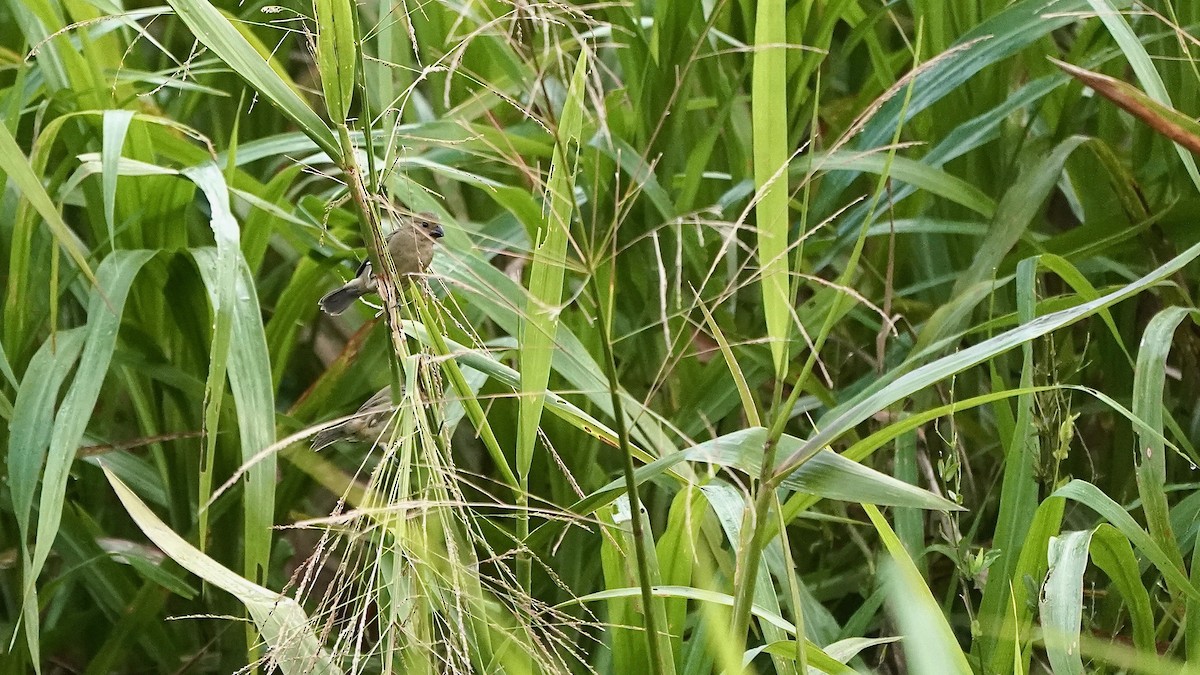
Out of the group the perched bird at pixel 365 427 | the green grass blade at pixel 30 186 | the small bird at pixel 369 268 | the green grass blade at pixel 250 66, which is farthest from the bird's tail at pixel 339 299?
the green grass blade at pixel 250 66

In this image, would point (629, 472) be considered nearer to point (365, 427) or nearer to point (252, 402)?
point (365, 427)

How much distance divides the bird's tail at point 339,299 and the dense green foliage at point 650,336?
28mm

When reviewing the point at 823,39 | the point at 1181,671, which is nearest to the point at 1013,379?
the point at 823,39

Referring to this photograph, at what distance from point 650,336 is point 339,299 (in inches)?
13.6

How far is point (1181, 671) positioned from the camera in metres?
0.80

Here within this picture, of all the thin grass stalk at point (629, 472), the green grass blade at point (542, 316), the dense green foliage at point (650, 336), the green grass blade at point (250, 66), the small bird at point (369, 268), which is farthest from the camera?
the small bird at point (369, 268)

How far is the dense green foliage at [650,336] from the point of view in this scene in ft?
3.00

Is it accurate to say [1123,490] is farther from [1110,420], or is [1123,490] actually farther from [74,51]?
[74,51]

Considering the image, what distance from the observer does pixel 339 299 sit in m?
1.23

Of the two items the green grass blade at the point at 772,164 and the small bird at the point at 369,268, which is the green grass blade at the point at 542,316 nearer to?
the green grass blade at the point at 772,164

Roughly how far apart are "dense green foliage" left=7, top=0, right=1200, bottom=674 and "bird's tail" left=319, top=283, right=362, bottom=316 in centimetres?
3

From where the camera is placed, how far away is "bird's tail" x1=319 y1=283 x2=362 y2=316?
3.85ft

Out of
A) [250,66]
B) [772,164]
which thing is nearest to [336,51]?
[250,66]

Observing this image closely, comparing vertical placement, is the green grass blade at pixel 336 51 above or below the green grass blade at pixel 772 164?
above
